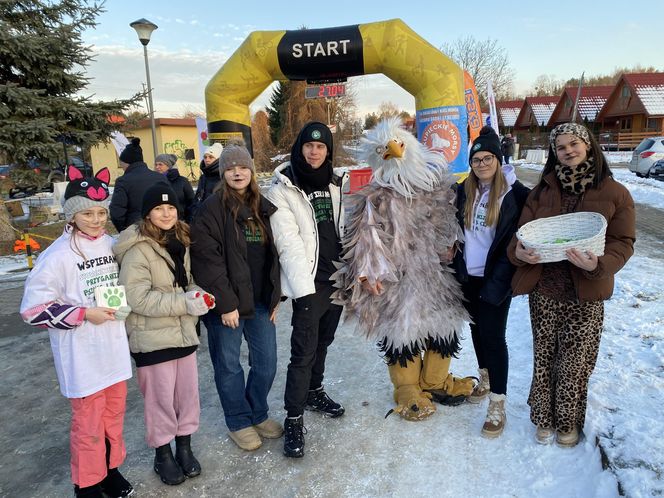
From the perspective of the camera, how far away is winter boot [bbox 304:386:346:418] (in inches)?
126

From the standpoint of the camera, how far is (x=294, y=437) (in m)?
2.81

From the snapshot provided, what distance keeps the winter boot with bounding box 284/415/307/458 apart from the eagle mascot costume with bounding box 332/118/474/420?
74 cm

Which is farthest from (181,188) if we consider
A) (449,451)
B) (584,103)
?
(584,103)

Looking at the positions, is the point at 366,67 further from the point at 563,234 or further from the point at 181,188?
the point at 563,234

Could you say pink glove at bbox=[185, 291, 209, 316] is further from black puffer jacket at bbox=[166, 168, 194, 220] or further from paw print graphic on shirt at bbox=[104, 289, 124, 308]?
black puffer jacket at bbox=[166, 168, 194, 220]

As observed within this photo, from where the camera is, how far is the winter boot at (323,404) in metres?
3.19

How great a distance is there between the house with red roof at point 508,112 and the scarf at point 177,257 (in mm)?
47642

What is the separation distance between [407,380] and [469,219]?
125cm

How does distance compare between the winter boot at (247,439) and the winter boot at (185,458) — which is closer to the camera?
the winter boot at (185,458)

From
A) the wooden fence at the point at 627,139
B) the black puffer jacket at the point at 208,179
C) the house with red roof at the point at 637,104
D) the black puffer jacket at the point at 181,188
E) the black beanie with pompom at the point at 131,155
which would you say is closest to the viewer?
the black puffer jacket at the point at 208,179

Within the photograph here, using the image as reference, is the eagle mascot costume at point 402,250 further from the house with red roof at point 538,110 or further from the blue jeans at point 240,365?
the house with red roof at point 538,110

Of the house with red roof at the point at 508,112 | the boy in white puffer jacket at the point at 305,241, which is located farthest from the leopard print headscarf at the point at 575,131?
the house with red roof at the point at 508,112

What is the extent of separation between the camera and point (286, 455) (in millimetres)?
2791

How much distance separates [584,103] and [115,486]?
47023 mm
